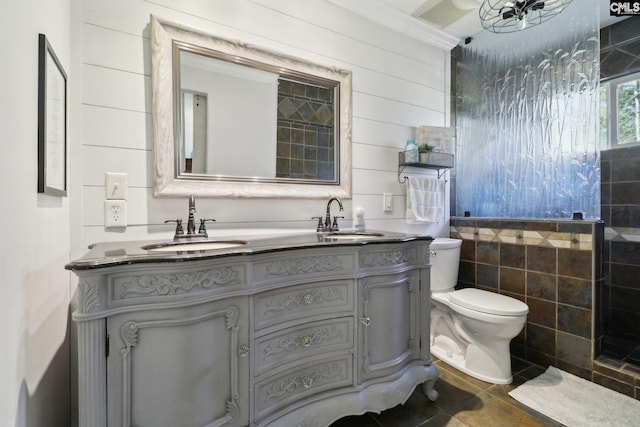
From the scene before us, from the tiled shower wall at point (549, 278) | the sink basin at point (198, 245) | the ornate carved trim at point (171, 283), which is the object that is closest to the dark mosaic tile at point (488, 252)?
the tiled shower wall at point (549, 278)

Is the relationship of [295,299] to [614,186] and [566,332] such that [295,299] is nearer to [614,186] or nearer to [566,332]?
[566,332]

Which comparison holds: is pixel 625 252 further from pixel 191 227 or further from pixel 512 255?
pixel 191 227

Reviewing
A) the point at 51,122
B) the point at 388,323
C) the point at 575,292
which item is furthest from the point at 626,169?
the point at 51,122

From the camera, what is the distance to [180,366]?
900 millimetres

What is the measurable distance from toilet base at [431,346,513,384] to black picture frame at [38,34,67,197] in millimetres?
2245

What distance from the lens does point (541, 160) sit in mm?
1972

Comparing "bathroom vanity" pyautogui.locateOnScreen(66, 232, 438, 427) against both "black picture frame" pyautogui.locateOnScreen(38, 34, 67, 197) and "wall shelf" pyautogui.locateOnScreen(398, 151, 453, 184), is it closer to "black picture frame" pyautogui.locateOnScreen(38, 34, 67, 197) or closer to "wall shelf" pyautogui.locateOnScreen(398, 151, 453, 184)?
"black picture frame" pyautogui.locateOnScreen(38, 34, 67, 197)

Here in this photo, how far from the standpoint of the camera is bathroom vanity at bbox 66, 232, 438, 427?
83 cm

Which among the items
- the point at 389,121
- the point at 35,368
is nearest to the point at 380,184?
the point at 389,121

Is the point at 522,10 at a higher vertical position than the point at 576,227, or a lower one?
higher

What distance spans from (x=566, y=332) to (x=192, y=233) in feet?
7.33

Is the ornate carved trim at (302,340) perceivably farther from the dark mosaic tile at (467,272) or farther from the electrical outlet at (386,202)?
the dark mosaic tile at (467,272)

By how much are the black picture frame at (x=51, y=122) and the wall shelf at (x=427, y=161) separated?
6.02 feet

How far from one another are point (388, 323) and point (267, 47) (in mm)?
1583
